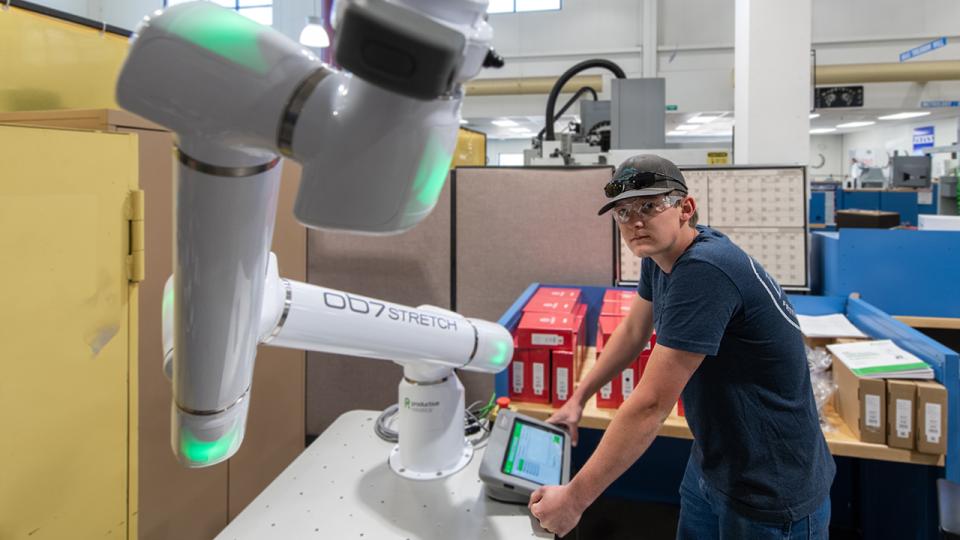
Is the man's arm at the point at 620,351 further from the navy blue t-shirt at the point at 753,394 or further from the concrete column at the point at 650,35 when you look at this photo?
the concrete column at the point at 650,35

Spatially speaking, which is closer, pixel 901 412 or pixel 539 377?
pixel 901 412

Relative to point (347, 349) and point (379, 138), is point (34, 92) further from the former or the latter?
point (379, 138)

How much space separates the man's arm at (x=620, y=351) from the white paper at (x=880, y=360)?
57 centimetres

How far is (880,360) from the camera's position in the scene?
5.14ft

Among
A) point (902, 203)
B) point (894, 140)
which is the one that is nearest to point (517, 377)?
point (902, 203)

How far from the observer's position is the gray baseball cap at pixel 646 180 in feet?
3.96

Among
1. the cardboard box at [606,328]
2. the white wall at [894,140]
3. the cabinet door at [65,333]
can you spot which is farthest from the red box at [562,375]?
the white wall at [894,140]

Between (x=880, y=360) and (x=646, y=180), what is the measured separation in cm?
91

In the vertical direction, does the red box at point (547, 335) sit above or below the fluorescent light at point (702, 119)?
below

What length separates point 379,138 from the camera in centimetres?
33

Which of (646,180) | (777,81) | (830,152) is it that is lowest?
(646,180)

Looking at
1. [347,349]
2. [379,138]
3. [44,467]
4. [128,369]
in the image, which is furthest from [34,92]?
[379,138]

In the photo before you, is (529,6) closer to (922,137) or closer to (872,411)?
(872,411)

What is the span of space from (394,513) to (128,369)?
0.67 meters
